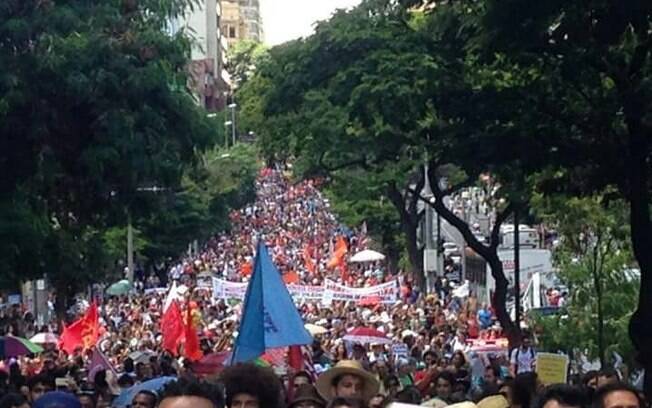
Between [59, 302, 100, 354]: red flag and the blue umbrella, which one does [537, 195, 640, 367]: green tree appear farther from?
the blue umbrella

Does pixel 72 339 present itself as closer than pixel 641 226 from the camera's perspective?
No

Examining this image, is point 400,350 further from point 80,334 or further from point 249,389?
point 249,389

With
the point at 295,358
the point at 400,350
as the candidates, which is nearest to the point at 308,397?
the point at 295,358

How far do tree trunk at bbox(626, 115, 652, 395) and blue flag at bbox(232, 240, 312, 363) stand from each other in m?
3.86

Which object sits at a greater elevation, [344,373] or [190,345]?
[344,373]

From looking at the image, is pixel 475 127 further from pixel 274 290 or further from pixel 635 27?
pixel 274 290

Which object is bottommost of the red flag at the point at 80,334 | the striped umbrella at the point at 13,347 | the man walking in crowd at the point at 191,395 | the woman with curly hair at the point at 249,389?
the red flag at the point at 80,334

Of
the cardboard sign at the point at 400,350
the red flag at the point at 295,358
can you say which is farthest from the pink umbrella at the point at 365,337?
the red flag at the point at 295,358

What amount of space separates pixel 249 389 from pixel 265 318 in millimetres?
6844

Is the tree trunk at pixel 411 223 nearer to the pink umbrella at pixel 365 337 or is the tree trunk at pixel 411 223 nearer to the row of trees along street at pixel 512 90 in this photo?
the pink umbrella at pixel 365 337

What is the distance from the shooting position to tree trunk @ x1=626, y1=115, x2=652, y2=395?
16766mm

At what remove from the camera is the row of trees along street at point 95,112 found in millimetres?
17969

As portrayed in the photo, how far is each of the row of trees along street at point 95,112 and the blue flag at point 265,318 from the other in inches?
145

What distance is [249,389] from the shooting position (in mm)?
7520
